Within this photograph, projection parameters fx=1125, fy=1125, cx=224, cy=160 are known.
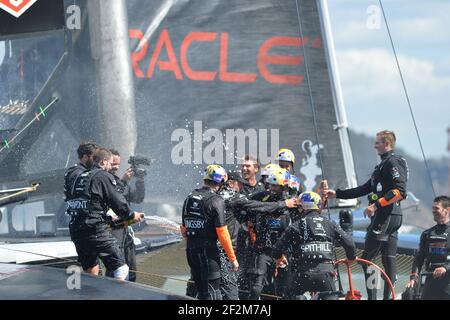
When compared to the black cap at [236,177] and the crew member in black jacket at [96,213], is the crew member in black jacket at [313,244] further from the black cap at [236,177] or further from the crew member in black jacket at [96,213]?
the black cap at [236,177]

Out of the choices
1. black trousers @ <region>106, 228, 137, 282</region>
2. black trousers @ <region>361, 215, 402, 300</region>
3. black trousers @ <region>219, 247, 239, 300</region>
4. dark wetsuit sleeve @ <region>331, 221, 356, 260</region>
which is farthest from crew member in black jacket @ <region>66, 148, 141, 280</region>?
black trousers @ <region>361, 215, 402, 300</region>

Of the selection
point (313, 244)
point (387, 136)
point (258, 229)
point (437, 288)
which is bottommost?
point (437, 288)

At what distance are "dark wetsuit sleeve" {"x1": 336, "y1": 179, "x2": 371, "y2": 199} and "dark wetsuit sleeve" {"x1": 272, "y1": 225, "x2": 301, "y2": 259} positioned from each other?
4.52ft

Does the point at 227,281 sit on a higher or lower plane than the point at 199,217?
lower

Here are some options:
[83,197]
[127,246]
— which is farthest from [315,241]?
[127,246]

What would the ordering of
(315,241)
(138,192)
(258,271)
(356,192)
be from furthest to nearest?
(138,192)
(356,192)
(258,271)
(315,241)

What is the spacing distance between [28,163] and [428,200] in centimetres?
2309

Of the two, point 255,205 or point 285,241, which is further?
point 255,205

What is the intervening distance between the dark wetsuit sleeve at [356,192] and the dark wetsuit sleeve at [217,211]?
5.79ft

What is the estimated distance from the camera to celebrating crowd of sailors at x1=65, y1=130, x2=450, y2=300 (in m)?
8.67

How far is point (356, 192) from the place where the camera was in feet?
33.0

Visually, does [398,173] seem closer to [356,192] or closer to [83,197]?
[356,192]

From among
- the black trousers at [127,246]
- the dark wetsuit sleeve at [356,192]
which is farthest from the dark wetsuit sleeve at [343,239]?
the black trousers at [127,246]

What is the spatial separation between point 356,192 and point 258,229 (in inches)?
42.2
